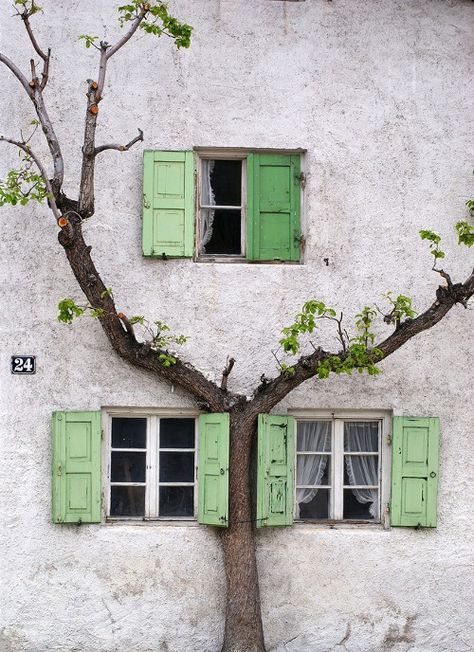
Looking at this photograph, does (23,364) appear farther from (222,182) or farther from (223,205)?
(222,182)

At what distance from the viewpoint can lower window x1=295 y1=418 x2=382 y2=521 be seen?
8.45 metres

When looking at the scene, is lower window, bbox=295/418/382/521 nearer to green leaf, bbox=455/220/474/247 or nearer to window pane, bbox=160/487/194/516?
window pane, bbox=160/487/194/516

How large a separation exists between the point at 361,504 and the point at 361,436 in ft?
1.93

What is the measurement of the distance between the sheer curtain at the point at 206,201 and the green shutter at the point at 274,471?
1.62 metres

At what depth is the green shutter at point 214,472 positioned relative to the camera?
802 cm

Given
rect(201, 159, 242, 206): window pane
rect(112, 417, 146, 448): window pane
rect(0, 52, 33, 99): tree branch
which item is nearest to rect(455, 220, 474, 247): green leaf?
rect(201, 159, 242, 206): window pane

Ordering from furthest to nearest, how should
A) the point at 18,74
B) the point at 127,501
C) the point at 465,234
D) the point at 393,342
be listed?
1. the point at 127,501
2. the point at 393,342
3. the point at 465,234
4. the point at 18,74

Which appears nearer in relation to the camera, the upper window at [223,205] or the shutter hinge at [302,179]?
the upper window at [223,205]

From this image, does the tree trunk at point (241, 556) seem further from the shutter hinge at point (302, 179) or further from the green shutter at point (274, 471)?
the shutter hinge at point (302, 179)

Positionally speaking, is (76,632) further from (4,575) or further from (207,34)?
(207,34)

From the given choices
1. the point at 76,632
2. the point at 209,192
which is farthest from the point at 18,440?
the point at 209,192

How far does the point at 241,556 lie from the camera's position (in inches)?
316

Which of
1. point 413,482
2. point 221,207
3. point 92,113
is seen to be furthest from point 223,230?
point 413,482

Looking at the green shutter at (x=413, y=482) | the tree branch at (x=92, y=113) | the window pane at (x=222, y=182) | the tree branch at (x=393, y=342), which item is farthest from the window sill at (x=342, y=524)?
→ the tree branch at (x=92, y=113)
